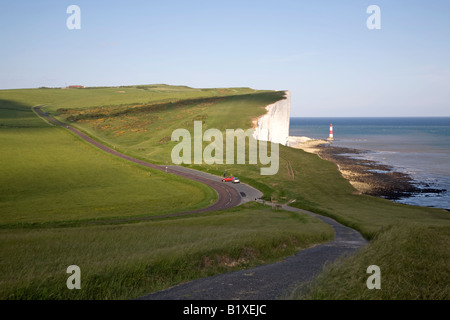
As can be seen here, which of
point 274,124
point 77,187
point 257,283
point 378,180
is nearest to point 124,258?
point 257,283

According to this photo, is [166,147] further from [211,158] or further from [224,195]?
[224,195]

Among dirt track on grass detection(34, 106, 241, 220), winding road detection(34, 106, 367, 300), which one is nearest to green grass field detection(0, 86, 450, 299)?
winding road detection(34, 106, 367, 300)

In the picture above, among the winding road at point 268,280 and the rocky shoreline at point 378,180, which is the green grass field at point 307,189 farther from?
the rocky shoreline at point 378,180

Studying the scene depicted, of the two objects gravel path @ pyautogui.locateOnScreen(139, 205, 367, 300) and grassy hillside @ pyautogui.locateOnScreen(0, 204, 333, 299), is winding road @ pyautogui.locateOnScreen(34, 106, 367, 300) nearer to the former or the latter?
gravel path @ pyautogui.locateOnScreen(139, 205, 367, 300)

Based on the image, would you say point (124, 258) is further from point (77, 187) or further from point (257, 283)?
point (77, 187)
